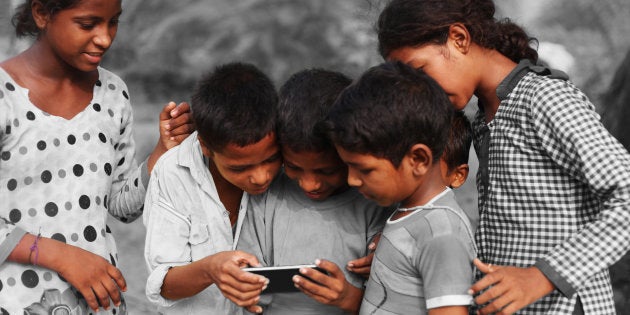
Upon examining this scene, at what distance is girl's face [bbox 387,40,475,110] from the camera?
1.59 m

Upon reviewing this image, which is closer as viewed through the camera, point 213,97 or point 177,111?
point 213,97

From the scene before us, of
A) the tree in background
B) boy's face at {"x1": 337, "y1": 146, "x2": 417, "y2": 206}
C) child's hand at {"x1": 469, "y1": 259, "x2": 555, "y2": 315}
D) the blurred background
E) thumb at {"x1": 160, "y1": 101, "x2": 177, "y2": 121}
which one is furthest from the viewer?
the tree in background

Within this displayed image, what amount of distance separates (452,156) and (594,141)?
0.33m

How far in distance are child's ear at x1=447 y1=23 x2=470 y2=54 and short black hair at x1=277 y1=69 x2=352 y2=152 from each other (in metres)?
0.26

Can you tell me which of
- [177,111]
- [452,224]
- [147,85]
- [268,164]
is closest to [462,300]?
[452,224]

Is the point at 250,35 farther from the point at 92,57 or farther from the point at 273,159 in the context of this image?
the point at 273,159

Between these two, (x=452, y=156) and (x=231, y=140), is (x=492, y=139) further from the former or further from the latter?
(x=231, y=140)

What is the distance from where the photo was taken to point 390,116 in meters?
1.39

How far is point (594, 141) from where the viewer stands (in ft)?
4.39

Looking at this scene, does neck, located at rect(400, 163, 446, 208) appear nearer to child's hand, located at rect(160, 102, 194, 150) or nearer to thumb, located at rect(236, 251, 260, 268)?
thumb, located at rect(236, 251, 260, 268)

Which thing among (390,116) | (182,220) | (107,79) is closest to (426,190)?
(390,116)

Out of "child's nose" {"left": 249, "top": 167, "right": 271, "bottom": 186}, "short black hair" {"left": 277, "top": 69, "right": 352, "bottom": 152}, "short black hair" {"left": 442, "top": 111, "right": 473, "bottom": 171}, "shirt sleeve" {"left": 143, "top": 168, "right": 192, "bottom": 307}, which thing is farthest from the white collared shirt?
"short black hair" {"left": 442, "top": 111, "right": 473, "bottom": 171}

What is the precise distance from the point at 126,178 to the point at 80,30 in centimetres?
41

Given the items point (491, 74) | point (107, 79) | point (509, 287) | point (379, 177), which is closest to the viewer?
point (509, 287)
